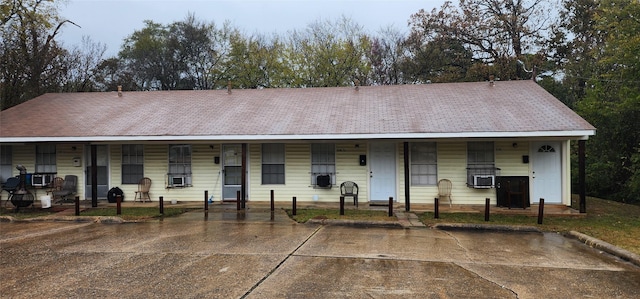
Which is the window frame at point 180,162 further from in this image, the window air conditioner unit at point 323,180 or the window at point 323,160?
the window air conditioner unit at point 323,180

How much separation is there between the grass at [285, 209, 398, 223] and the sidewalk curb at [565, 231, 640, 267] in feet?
12.1

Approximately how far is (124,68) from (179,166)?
23.5 metres

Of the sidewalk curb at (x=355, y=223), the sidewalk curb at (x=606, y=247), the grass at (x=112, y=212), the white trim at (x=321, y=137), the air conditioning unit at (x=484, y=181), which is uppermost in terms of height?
the white trim at (x=321, y=137)

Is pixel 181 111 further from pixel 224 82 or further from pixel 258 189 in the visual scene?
pixel 224 82

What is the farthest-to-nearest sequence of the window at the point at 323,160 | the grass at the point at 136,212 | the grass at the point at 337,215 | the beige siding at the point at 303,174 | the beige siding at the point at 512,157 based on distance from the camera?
the window at the point at 323,160, the beige siding at the point at 303,174, the beige siding at the point at 512,157, the grass at the point at 136,212, the grass at the point at 337,215

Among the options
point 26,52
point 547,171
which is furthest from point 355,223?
point 26,52

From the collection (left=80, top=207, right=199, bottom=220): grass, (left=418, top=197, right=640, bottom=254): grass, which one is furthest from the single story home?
(left=418, top=197, right=640, bottom=254): grass

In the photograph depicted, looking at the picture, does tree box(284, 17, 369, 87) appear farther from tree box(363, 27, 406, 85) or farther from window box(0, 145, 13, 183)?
window box(0, 145, 13, 183)

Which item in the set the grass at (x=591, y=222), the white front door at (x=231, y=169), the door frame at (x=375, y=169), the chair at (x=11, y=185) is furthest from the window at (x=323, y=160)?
the chair at (x=11, y=185)

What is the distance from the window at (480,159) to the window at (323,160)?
403cm

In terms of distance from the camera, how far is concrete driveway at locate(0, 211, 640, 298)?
469 centimetres

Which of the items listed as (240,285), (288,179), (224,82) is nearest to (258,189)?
(288,179)

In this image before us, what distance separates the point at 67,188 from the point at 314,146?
8012 mm

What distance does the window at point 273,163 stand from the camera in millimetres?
12312
